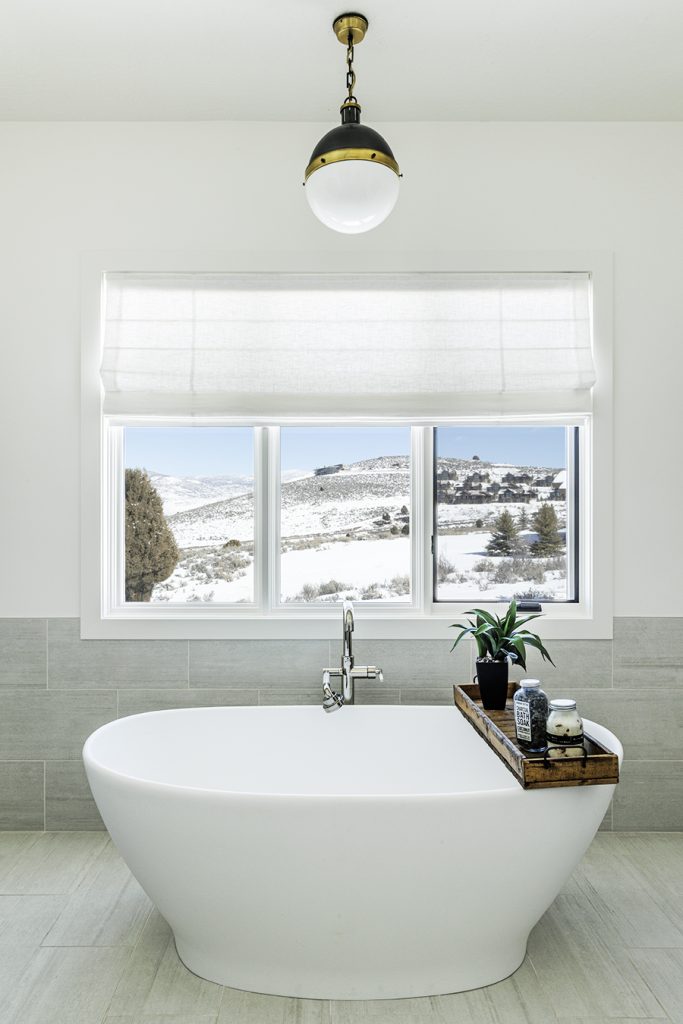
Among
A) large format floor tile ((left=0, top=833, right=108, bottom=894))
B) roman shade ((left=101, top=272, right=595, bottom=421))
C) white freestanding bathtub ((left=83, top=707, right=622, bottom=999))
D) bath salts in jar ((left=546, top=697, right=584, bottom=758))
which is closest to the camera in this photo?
white freestanding bathtub ((left=83, top=707, right=622, bottom=999))

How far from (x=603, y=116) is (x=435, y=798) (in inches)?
102

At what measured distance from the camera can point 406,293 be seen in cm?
293

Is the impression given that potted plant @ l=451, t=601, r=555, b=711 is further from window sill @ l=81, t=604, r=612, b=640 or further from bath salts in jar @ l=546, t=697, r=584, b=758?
bath salts in jar @ l=546, t=697, r=584, b=758

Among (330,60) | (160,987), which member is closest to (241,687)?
(160,987)

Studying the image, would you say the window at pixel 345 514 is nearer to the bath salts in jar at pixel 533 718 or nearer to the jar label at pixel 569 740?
the bath salts in jar at pixel 533 718

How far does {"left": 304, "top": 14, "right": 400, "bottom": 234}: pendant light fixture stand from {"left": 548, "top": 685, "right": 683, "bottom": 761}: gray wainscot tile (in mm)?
1947

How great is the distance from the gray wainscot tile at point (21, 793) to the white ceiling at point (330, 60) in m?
2.53

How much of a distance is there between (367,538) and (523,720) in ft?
4.01

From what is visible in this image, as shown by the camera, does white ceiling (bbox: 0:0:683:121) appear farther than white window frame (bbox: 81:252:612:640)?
No

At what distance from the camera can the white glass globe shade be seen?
2.09m

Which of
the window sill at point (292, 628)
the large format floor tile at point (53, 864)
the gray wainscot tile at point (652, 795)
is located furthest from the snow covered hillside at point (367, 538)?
the large format floor tile at point (53, 864)

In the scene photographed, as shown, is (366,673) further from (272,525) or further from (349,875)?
(349,875)

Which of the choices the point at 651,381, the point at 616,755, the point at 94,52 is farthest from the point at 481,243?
the point at 616,755

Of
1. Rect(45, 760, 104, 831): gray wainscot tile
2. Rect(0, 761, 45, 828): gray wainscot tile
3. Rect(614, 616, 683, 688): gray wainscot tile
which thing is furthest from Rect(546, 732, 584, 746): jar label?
Rect(0, 761, 45, 828): gray wainscot tile
